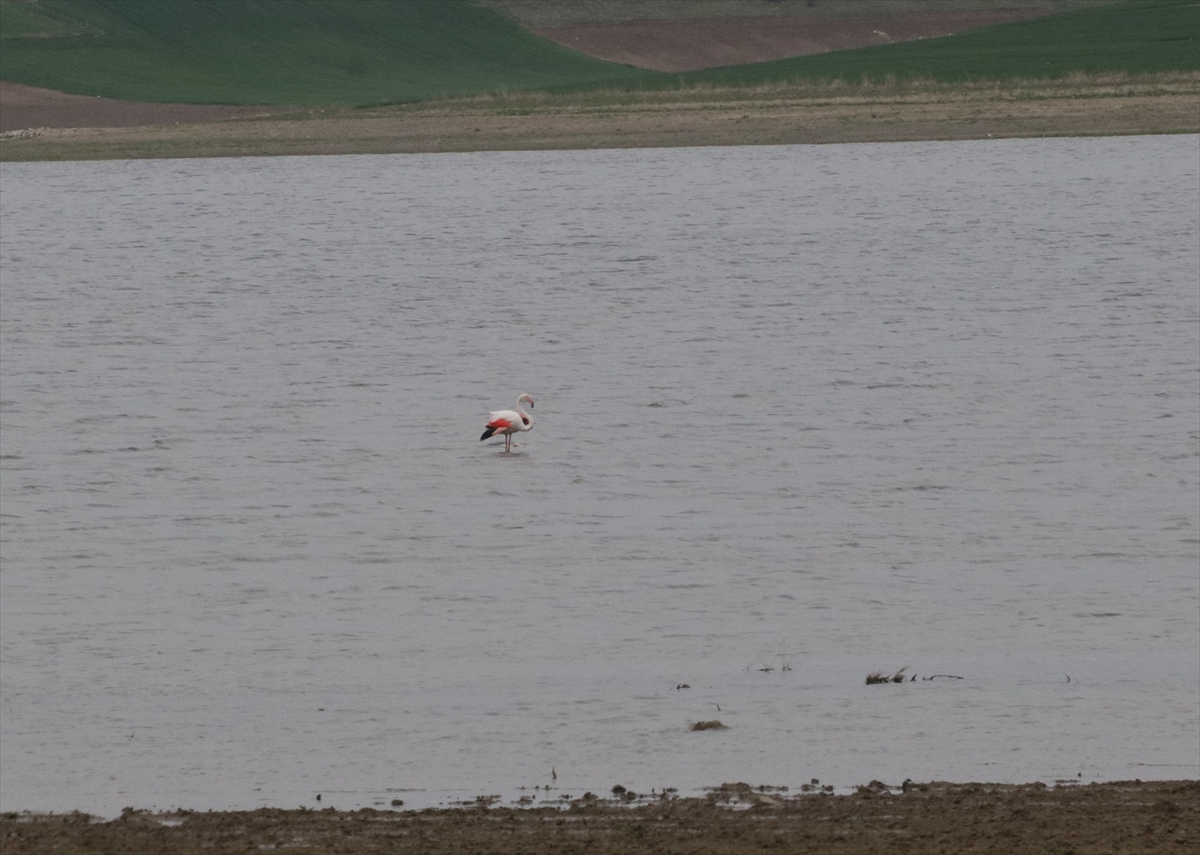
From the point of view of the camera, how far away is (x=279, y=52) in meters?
87.5

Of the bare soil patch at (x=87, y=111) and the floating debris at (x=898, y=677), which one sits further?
the bare soil patch at (x=87, y=111)

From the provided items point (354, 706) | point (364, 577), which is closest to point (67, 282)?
point (364, 577)

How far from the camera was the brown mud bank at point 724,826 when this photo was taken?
8234mm

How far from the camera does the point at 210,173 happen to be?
52.9 m

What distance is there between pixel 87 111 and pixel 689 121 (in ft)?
69.6

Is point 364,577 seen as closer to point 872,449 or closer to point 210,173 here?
point 872,449

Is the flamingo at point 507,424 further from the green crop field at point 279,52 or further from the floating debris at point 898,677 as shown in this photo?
the green crop field at point 279,52

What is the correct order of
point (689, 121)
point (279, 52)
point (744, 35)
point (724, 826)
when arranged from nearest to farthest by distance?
point (724, 826) → point (689, 121) → point (279, 52) → point (744, 35)

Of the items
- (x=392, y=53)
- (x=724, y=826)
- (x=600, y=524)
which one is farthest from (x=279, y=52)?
(x=724, y=826)

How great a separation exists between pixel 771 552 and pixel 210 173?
41.1 meters

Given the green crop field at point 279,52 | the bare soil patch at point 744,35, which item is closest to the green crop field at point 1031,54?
the green crop field at point 279,52

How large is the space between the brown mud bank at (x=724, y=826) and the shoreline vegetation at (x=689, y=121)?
4218 centimetres

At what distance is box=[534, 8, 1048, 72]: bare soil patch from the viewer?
9438 centimetres

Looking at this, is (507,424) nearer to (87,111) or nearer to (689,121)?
(689,121)
